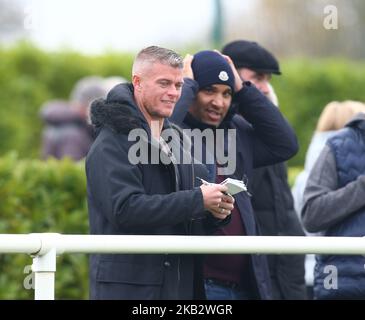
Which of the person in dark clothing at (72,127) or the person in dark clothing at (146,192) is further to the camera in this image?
the person in dark clothing at (72,127)

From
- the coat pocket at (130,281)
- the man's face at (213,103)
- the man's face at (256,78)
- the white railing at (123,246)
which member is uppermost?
the man's face at (256,78)

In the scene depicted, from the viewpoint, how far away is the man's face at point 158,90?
17.3 feet

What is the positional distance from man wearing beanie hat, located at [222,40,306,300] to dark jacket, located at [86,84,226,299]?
1.12 meters

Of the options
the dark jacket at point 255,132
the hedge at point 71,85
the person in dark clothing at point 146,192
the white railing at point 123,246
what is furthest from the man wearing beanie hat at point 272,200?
the hedge at point 71,85

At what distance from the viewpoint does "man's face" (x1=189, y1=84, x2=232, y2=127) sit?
5851mm

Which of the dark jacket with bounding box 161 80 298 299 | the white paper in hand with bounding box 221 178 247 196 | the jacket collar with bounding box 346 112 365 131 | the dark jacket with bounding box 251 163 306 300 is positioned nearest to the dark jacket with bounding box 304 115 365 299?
the jacket collar with bounding box 346 112 365 131

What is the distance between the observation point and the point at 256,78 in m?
6.59

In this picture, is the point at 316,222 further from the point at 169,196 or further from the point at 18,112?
the point at 18,112

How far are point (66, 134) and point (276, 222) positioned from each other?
15.4 feet

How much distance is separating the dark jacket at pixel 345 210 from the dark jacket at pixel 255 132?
25cm

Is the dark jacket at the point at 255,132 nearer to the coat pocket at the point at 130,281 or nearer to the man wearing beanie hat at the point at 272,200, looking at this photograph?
the man wearing beanie hat at the point at 272,200

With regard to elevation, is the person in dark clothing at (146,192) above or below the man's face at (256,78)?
below

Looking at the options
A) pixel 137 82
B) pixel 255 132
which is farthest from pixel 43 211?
pixel 137 82

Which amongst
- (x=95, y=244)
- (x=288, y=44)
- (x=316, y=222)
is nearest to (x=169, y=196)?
(x=95, y=244)
